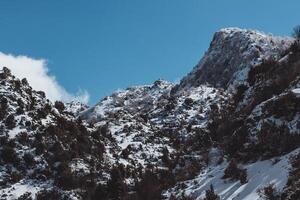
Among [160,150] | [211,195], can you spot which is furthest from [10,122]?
[211,195]

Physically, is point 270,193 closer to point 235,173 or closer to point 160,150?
point 235,173

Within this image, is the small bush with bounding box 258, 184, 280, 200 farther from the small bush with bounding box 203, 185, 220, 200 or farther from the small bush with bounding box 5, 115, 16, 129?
the small bush with bounding box 5, 115, 16, 129

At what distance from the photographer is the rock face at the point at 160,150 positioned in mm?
22250

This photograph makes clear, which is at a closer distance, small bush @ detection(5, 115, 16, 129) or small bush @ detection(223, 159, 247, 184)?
small bush @ detection(223, 159, 247, 184)

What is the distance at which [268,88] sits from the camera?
2927 cm

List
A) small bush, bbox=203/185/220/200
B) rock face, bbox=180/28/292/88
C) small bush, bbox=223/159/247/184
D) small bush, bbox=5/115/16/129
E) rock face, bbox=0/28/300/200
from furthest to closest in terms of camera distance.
→ rock face, bbox=180/28/292/88 → small bush, bbox=5/115/16/129 → rock face, bbox=0/28/300/200 → small bush, bbox=223/159/247/184 → small bush, bbox=203/185/220/200

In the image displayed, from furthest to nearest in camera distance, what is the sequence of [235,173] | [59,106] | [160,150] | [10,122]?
[160,150], [59,106], [10,122], [235,173]

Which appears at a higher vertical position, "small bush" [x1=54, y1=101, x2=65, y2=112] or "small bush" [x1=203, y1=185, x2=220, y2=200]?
"small bush" [x1=54, y1=101, x2=65, y2=112]

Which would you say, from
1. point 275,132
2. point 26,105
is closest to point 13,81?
point 26,105

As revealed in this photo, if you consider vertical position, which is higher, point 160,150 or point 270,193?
point 160,150

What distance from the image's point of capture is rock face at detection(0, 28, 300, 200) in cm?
2225

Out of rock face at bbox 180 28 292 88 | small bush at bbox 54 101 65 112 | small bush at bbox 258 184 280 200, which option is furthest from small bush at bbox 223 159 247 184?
rock face at bbox 180 28 292 88

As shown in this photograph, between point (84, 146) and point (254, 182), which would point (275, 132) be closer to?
point (254, 182)

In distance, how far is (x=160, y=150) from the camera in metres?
45.0
